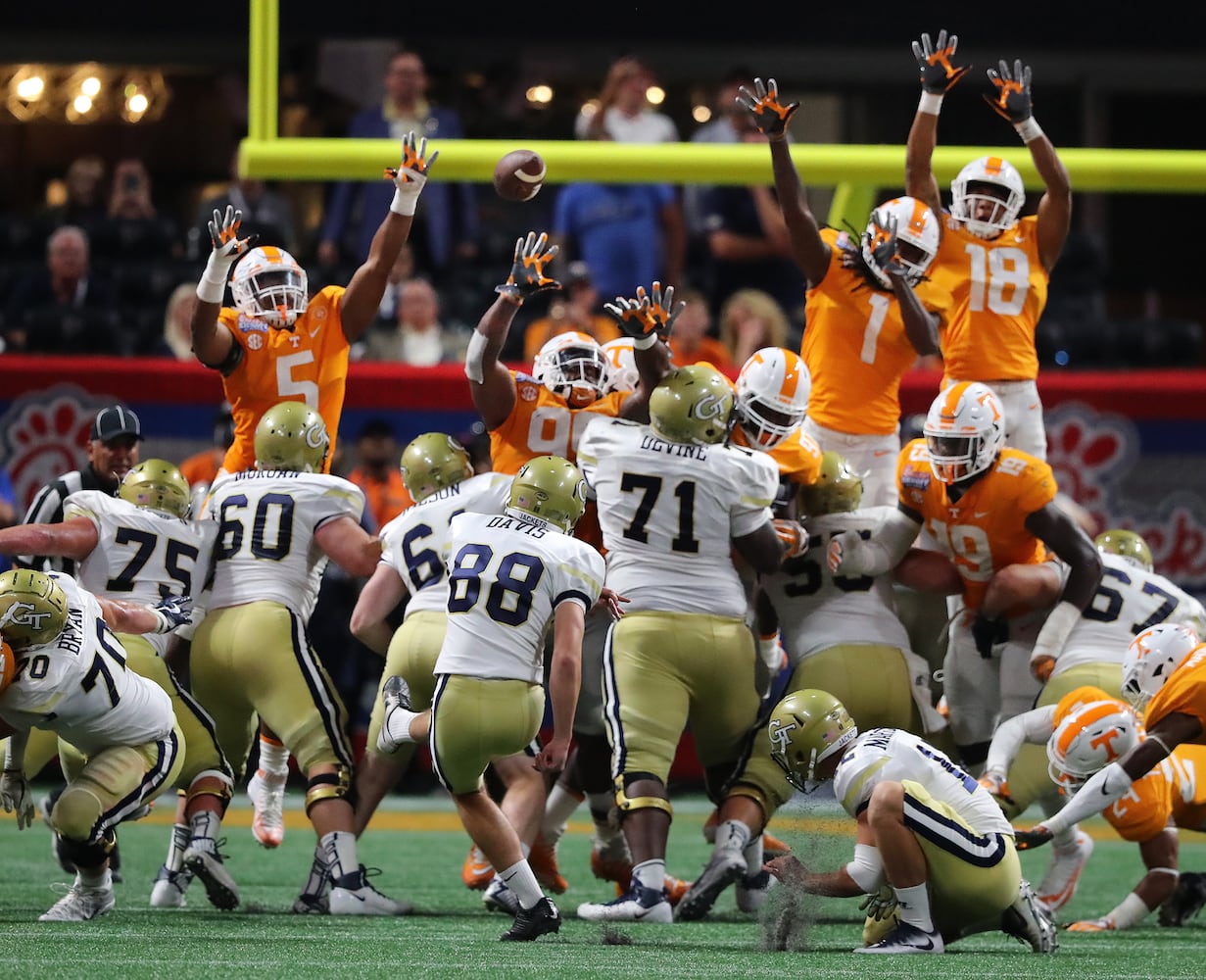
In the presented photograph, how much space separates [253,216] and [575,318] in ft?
7.30

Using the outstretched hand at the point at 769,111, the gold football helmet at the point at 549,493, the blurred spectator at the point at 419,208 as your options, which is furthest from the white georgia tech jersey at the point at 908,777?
the blurred spectator at the point at 419,208

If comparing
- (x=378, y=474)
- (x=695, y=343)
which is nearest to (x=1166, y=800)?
(x=695, y=343)

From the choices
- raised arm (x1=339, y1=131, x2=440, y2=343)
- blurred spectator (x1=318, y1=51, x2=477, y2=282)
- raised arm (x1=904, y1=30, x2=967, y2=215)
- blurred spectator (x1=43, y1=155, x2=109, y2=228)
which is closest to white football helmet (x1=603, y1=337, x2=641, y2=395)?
raised arm (x1=339, y1=131, x2=440, y2=343)

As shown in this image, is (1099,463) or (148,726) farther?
(1099,463)

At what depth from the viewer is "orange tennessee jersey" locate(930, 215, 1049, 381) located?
842 cm

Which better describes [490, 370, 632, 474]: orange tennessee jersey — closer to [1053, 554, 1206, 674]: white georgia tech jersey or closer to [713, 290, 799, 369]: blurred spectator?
[1053, 554, 1206, 674]: white georgia tech jersey

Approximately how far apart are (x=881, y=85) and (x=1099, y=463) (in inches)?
152

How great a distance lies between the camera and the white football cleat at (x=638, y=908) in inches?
268

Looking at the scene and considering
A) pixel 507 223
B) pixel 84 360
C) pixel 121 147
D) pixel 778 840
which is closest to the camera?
pixel 778 840

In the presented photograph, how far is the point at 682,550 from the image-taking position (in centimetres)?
725

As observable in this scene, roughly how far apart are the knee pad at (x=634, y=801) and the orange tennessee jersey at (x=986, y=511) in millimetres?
1592

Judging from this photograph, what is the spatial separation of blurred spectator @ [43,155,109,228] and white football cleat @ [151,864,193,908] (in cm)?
666

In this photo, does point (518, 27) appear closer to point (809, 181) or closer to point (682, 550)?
point (809, 181)

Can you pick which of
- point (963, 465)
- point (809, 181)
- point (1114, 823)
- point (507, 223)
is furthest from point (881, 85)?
point (1114, 823)
